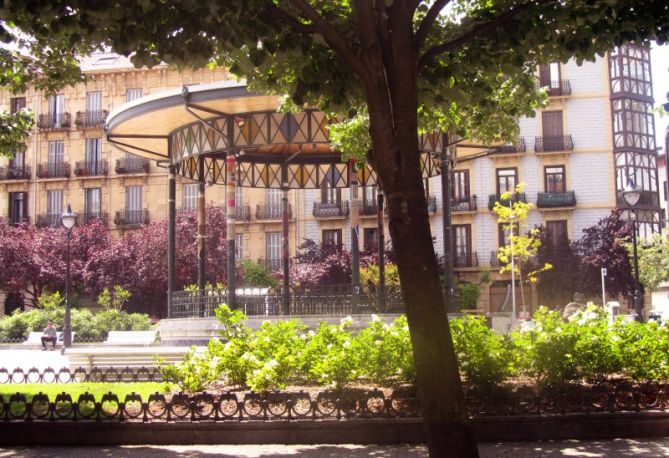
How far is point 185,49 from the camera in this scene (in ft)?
24.6

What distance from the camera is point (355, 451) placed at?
27.7 ft

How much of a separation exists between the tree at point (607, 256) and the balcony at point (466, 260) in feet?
19.7

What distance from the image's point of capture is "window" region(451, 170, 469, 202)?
165 ft

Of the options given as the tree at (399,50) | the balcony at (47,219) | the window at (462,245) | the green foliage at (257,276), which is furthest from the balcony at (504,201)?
the tree at (399,50)

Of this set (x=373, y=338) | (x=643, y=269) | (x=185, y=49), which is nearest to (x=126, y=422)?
(x=373, y=338)

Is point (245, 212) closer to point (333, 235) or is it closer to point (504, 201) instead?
point (333, 235)

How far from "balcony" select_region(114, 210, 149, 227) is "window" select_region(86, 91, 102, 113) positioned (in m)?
7.57

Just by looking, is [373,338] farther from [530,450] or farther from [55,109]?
[55,109]

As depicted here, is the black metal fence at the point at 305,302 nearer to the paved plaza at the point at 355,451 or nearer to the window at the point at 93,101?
the paved plaza at the point at 355,451

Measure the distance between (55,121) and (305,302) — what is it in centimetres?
4145

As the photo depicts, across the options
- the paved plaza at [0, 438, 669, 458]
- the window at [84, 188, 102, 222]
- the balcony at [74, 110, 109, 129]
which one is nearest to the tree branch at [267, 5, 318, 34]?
the paved plaza at [0, 438, 669, 458]

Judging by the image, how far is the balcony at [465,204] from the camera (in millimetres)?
49375

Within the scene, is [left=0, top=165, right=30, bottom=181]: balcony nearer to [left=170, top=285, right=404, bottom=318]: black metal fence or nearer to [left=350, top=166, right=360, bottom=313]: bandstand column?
[left=170, top=285, right=404, bottom=318]: black metal fence

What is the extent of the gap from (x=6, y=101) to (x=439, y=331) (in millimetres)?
55117
